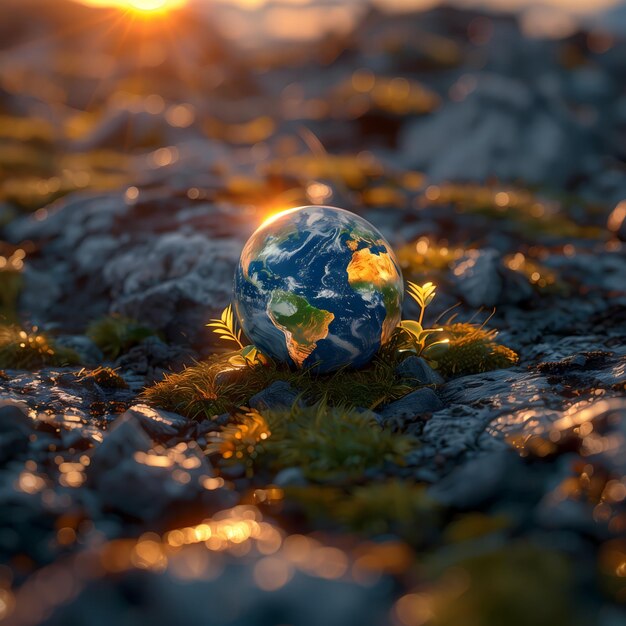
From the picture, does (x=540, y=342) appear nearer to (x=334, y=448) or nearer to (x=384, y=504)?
(x=334, y=448)

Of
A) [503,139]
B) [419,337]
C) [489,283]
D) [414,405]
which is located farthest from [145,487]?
[503,139]

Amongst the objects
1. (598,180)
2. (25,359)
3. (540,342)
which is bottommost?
(598,180)

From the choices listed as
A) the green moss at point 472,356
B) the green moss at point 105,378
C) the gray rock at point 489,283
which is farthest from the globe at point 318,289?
the gray rock at point 489,283

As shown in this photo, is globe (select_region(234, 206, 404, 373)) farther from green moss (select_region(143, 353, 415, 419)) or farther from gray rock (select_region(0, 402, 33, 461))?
gray rock (select_region(0, 402, 33, 461))

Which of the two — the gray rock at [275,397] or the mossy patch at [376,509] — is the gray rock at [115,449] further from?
the gray rock at [275,397]

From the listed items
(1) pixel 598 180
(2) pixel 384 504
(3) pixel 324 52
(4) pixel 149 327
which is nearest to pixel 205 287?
(4) pixel 149 327

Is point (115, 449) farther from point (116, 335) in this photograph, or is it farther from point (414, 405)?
point (116, 335)
